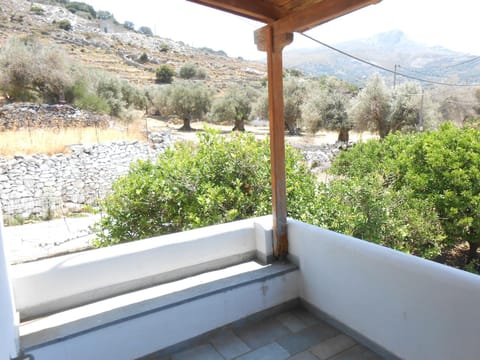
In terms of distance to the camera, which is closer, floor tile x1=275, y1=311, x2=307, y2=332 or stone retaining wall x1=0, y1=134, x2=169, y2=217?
floor tile x1=275, y1=311, x2=307, y2=332

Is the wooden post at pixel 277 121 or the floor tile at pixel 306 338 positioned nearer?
the floor tile at pixel 306 338

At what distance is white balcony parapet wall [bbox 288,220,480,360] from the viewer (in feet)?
4.79

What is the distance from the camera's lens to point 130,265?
2.26 metres

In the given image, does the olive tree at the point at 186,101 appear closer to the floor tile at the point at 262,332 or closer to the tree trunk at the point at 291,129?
the tree trunk at the point at 291,129

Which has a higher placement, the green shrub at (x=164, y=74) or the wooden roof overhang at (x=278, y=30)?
the green shrub at (x=164, y=74)

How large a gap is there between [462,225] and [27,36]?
38.5 feet

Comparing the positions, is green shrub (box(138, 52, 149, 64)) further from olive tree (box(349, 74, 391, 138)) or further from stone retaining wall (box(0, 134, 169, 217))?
olive tree (box(349, 74, 391, 138))

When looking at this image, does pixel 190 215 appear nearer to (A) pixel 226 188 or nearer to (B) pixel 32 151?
(A) pixel 226 188

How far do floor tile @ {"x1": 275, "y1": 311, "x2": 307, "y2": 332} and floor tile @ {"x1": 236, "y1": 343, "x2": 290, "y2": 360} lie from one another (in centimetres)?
24

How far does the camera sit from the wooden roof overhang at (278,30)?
189 centimetres

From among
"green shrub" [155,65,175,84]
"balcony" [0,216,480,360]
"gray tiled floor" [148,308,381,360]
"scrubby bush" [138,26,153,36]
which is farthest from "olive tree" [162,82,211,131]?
"gray tiled floor" [148,308,381,360]

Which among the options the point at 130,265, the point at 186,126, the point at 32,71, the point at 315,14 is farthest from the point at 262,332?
the point at 32,71

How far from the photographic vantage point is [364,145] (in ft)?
19.5

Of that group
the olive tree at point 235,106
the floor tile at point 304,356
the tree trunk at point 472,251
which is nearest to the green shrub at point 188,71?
the olive tree at point 235,106
